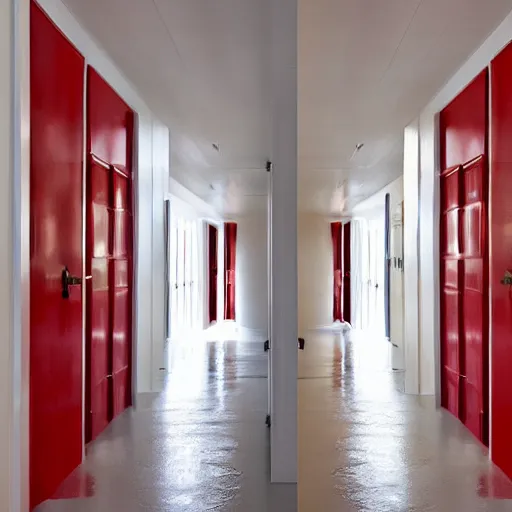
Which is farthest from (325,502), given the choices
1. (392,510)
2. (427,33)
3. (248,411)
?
(427,33)

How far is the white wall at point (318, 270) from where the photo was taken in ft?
8.37

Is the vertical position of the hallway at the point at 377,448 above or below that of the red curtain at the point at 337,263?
below

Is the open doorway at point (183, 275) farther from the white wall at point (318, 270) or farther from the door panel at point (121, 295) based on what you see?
the white wall at point (318, 270)

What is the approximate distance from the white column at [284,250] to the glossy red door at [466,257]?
65 cm

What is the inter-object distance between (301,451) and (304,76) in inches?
64.1

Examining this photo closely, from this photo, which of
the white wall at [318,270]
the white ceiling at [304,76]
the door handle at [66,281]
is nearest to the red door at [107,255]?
the door handle at [66,281]

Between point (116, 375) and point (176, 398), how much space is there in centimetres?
36

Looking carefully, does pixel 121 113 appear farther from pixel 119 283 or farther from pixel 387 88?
pixel 387 88

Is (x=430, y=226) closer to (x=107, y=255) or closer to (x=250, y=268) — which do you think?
(x=250, y=268)

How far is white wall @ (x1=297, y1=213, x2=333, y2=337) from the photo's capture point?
8.37ft

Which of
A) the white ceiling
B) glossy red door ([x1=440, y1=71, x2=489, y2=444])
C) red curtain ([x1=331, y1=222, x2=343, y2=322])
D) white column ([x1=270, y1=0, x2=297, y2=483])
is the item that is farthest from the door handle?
glossy red door ([x1=440, y1=71, x2=489, y2=444])

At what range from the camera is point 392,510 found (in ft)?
5.31

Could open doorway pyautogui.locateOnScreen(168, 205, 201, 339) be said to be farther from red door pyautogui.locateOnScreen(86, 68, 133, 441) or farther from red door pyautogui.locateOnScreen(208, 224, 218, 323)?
red door pyautogui.locateOnScreen(86, 68, 133, 441)

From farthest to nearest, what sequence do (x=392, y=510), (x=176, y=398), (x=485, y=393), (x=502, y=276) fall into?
(x=176, y=398), (x=485, y=393), (x=502, y=276), (x=392, y=510)
